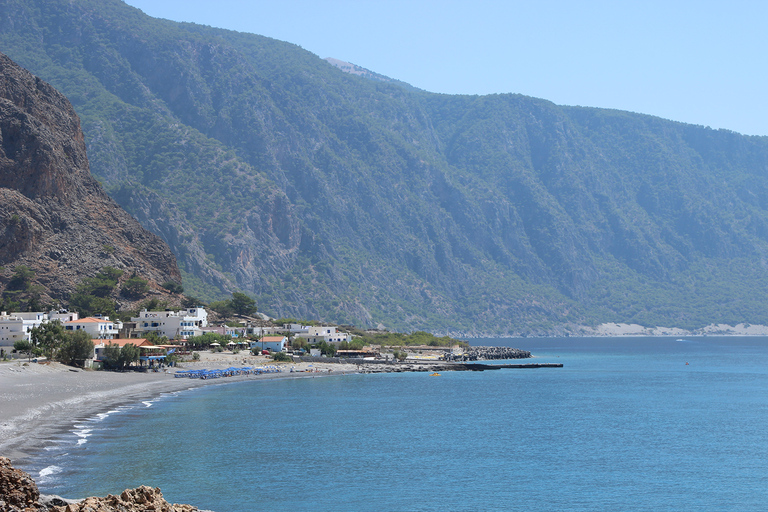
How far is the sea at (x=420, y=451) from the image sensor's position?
40.1 meters

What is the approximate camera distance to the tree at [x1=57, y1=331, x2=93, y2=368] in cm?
9244

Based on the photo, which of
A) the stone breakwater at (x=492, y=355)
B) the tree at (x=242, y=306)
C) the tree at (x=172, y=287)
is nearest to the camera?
the tree at (x=172, y=287)

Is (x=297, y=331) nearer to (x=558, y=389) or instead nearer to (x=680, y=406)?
(x=558, y=389)

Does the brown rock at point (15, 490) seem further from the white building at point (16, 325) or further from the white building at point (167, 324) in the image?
the white building at point (167, 324)

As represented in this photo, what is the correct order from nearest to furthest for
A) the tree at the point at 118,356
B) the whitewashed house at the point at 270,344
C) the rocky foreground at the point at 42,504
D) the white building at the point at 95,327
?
1. the rocky foreground at the point at 42,504
2. the tree at the point at 118,356
3. the white building at the point at 95,327
4. the whitewashed house at the point at 270,344

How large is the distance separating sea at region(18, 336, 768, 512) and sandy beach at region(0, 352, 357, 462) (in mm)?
1821

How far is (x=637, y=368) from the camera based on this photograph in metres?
144

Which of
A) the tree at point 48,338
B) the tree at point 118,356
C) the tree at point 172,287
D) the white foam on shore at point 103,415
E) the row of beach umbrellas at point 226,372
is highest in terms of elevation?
the tree at point 172,287

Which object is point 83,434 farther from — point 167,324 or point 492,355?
point 492,355

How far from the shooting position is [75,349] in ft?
305

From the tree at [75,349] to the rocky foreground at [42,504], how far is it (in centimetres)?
7390

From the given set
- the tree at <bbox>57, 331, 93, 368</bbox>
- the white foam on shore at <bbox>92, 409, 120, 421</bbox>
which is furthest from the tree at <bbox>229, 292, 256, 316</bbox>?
the white foam on shore at <bbox>92, 409, 120, 421</bbox>

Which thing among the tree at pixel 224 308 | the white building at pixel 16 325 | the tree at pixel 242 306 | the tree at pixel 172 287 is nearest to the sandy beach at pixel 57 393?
the white building at pixel 16 325

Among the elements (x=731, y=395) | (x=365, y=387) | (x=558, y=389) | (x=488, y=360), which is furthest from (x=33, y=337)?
(x=488, y=360)
